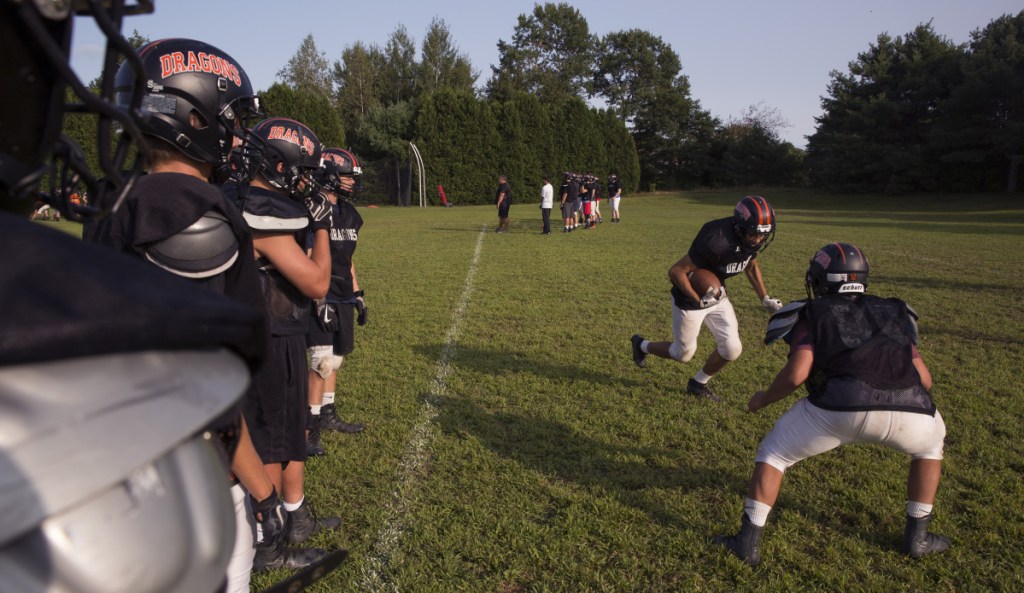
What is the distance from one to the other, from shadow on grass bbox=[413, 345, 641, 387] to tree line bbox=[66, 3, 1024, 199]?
31.0 metres

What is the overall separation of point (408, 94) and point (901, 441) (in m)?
58.4

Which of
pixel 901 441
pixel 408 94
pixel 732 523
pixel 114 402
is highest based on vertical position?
pixel 408 94

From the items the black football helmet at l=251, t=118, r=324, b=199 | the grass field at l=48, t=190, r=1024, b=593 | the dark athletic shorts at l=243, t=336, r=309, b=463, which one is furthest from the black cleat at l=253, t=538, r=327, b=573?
the black football helmet at l=251, t=118, r=324, b=199

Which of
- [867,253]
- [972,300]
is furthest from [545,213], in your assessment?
[972,300]

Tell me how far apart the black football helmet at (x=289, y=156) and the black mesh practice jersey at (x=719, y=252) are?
10.7 feet

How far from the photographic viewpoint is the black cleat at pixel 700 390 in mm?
5805

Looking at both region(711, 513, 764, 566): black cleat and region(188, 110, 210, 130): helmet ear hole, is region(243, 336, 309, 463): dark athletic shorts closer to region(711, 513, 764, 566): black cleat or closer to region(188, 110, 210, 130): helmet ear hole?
region(188, 110, 210, 130): helmet ear hole

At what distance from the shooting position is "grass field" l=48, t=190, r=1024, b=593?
3.33 metres

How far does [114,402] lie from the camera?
0.67 meters

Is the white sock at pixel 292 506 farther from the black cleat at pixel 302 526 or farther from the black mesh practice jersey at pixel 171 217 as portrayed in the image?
the black mesh practice jersey at pixel 171 217

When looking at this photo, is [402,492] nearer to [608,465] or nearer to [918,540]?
[608,465]

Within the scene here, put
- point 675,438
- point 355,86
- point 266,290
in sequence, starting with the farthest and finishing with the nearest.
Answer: point 355,86, point 675,438, point 266,290

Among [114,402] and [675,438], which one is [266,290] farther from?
[675,438]

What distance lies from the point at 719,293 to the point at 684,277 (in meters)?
0.33
